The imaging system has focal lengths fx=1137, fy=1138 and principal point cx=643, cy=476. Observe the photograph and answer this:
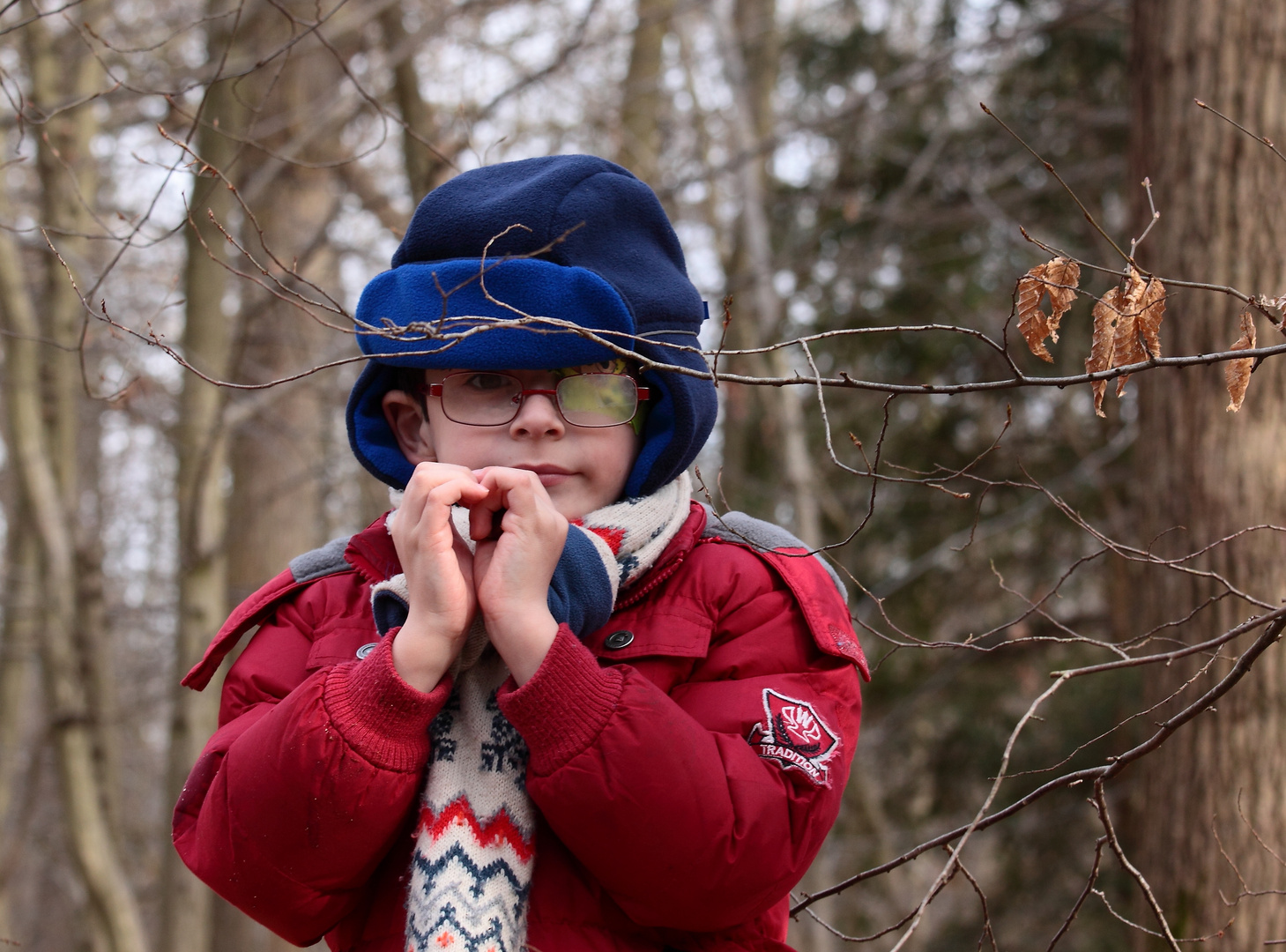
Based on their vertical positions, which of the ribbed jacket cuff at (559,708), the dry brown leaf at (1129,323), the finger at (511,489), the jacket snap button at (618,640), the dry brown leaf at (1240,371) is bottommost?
the ribbed jacket cuff at (559,708)

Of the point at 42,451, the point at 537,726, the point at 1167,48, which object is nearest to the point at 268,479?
the point at 42,451

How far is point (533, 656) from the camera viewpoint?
1.42 metres

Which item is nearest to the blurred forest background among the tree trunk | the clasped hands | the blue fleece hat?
the tree trunk

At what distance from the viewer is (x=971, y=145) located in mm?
7492

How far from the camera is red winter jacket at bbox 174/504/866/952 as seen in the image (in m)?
1.39

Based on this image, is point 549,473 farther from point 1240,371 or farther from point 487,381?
point 1240,371

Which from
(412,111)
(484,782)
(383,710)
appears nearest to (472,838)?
(484,782)

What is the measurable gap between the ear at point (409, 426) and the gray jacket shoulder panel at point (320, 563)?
0.57 ft

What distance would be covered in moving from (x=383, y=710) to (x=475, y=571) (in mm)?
211

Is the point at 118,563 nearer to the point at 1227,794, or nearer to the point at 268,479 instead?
the point at 268,479

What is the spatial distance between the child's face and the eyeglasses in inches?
0.4

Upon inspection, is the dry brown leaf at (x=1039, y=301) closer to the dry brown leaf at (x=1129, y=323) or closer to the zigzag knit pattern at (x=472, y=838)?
the dry brown leaf at (x=1129, y=323)

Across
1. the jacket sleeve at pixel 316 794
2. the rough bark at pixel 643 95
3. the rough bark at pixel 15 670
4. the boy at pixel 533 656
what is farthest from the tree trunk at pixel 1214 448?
the rough bark at pixel 15 670

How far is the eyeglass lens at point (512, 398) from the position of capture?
1650mm
